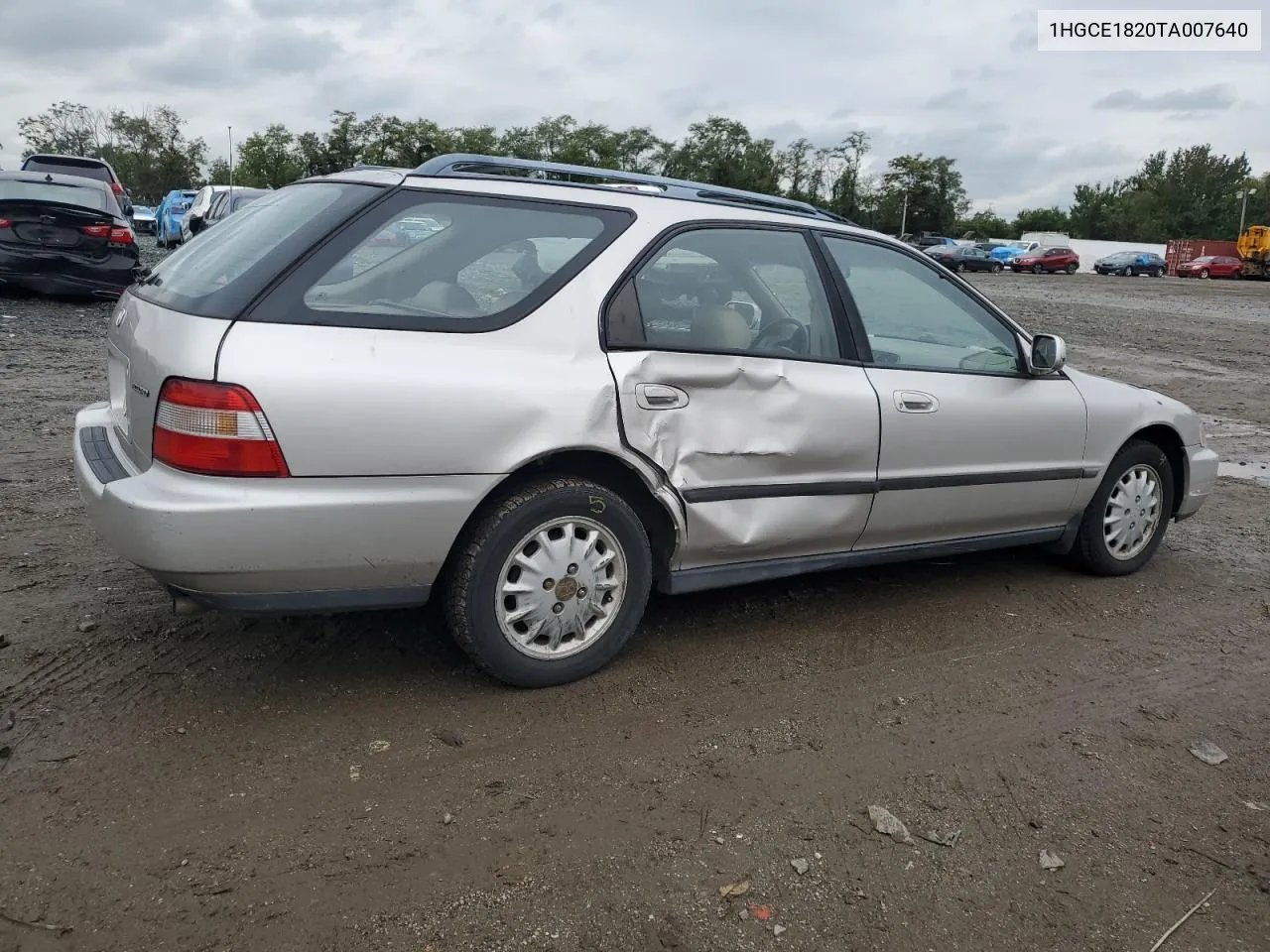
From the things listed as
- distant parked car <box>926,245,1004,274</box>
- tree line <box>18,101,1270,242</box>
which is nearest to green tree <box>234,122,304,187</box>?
tree line <box>18,101,1270,242</box>

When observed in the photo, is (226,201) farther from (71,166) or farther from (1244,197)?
(1244,197)

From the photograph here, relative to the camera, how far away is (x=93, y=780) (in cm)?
287

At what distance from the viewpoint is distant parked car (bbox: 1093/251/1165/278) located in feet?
172

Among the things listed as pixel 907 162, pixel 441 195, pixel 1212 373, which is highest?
pixel 907 162

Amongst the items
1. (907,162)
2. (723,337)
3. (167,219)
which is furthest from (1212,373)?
(907,162)

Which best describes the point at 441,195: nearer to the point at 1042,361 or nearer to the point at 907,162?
the point at 1042,361

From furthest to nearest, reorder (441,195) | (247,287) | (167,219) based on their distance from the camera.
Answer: (167,219) < (441,195) < (247,287)

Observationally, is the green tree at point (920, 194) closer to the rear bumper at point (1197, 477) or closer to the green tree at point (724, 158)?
the green tree at point (724, 158)

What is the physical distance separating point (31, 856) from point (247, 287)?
1.58 meters

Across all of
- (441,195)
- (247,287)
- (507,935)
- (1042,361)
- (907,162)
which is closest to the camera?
(507,935)

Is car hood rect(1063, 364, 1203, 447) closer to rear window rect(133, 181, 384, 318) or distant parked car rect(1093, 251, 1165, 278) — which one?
rear window rect(133, 181, 384, 318)

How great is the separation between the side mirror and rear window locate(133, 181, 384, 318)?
2.83m

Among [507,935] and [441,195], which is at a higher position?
[441,195]

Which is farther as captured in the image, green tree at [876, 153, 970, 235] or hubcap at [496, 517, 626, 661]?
green tree at [876, 153, 970, 235]
